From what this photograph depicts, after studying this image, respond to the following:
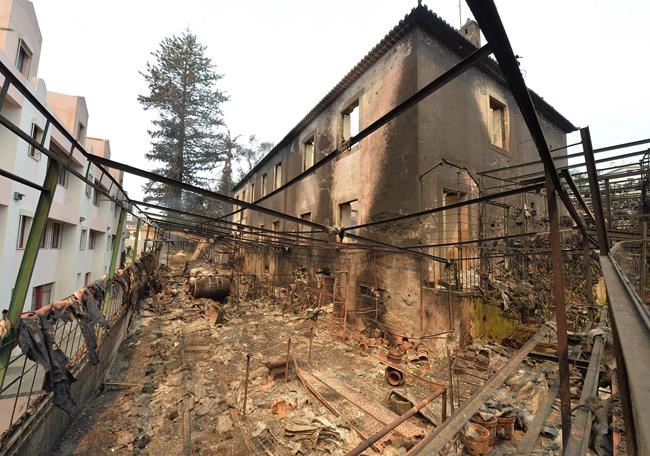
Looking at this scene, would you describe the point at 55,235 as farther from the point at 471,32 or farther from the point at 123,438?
the point at 471,32

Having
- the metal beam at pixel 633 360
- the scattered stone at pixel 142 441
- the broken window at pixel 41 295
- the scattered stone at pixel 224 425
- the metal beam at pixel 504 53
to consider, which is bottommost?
the scattered stone at pixel 142 441

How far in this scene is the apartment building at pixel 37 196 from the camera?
863 centimetres

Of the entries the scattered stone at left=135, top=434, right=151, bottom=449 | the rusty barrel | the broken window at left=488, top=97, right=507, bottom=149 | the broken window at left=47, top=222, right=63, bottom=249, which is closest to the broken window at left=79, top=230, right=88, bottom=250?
the broken window at left=47, top=222, right=63, bottom=249

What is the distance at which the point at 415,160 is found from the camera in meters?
8.09

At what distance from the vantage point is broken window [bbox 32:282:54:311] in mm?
11555

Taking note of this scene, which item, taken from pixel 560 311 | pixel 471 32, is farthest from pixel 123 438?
pixel 471 32

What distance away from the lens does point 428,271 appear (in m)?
7.87

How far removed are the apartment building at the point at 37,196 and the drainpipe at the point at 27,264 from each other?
334cm

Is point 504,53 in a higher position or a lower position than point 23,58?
lower

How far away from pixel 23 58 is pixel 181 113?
43.6 feet

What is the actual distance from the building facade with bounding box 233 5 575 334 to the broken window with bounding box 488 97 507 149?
0.12 ft

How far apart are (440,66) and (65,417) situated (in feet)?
41.9

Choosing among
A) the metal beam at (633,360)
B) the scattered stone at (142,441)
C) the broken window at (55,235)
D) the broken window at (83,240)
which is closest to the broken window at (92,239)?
the broken window at (83,240)

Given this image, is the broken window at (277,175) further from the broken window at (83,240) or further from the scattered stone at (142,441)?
the scattered stone at (142,441)
